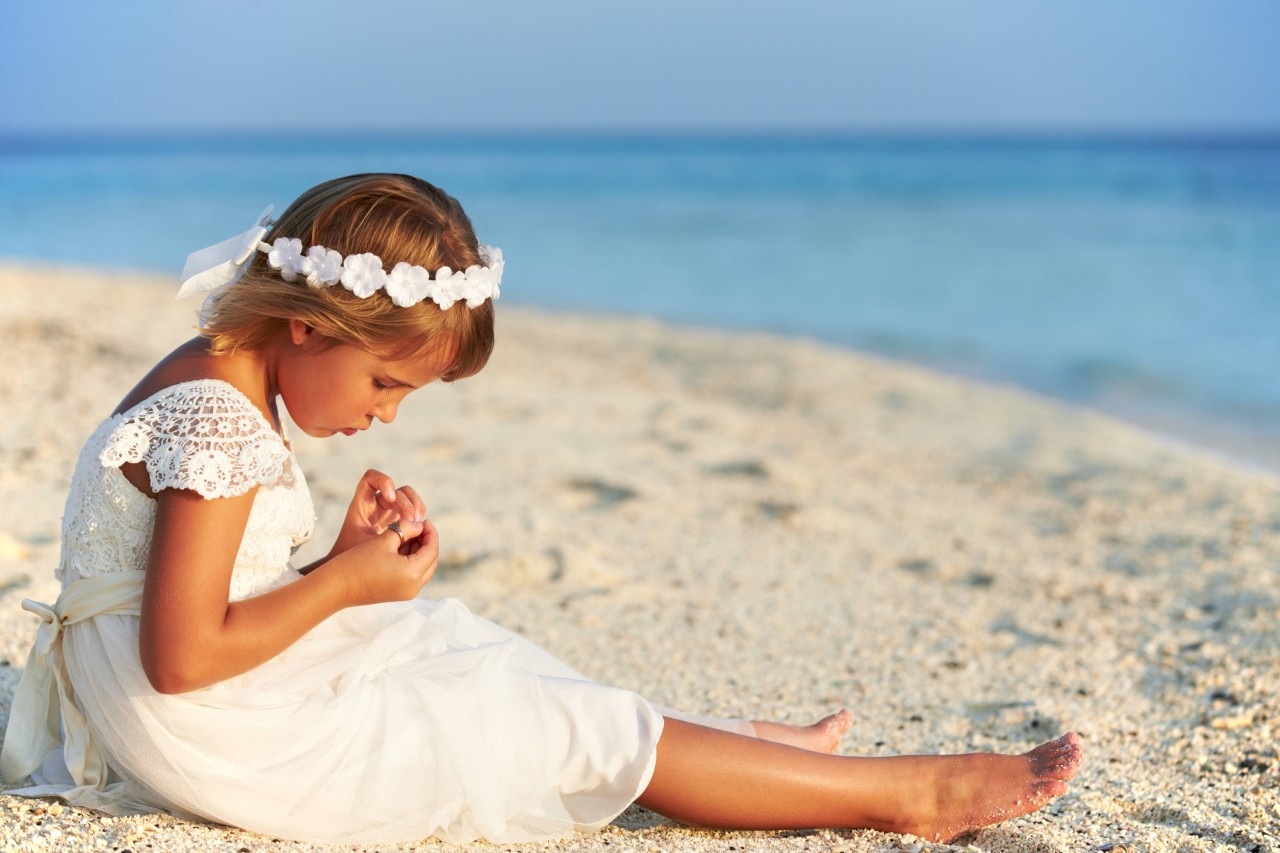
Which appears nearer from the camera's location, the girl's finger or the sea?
the girl's finger

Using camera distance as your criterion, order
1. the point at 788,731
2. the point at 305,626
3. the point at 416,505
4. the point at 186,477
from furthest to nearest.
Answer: the point at 788,731 → the point at 416,505 → the point at 305,626 → the point at 186,477

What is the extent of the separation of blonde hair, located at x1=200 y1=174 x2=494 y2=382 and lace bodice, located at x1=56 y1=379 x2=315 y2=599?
0.48ft

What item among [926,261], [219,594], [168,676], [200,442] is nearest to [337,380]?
[200,442]

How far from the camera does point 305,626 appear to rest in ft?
6.57

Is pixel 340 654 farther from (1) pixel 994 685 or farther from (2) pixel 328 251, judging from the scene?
(1) pixel 994 685

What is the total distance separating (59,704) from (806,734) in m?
1.58

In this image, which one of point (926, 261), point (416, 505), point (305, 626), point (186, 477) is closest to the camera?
point (186, 477)

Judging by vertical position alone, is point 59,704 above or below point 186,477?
below

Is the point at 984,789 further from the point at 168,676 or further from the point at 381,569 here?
the point at 168,676

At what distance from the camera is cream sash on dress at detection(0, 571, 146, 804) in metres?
2.05

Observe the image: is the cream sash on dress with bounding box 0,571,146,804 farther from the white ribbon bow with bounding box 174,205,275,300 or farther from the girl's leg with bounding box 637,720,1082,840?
the girl's leg with bounding box 637,720,1082,840

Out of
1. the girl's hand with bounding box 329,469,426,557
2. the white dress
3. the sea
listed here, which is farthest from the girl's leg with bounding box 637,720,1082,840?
the sea

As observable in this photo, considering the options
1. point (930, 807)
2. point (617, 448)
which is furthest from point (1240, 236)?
point (930, 807)

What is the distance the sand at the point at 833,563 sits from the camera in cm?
272
